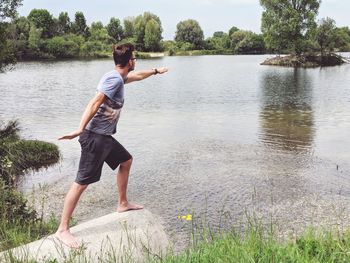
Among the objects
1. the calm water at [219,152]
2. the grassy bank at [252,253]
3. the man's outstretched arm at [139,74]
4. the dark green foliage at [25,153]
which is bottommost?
the calm water at [219,152]

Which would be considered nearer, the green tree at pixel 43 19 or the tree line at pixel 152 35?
the tree line at pixel 152 35

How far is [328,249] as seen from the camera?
4.99m

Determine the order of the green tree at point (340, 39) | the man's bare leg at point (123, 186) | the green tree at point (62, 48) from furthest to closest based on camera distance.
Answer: the green tree at point (62, 48), the green tree at point (340, 39), the man's bare leg at point (123, 186)

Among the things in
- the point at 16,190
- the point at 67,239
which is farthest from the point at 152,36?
the point at 67,239

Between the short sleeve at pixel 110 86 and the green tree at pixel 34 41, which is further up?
the green tree at pixel 34 41

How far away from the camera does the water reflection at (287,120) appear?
15.0 metres

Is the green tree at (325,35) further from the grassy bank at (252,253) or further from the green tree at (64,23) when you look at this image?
the green tree at (64,23)

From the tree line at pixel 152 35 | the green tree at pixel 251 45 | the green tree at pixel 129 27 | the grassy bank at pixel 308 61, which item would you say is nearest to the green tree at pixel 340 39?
the tree line at pixel 152 35

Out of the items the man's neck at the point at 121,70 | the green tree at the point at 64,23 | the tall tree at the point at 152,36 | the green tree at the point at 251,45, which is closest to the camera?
the man's neck at the point at 121,70

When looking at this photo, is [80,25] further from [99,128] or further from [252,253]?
[252,253]

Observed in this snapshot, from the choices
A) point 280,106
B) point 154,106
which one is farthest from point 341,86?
point 154,106

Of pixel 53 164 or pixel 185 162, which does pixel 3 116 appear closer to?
pixel 53 164

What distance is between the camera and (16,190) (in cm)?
871

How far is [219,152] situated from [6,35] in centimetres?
916
